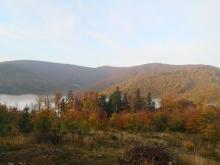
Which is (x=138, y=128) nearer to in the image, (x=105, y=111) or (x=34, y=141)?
(x=105, y=111)

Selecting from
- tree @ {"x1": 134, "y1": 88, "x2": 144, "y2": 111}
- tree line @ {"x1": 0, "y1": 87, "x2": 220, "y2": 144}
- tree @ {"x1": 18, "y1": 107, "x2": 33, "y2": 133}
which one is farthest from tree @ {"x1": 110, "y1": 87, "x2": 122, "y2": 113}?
tree @ {"x1": 18, "y1": 107, "x2": 33, "y2": 133}

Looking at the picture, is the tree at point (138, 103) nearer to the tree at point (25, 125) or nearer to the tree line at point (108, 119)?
the tree line at point (108, 119)

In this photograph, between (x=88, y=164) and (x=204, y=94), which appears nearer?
(x=88, y=164)

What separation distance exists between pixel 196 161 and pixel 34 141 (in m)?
6.96

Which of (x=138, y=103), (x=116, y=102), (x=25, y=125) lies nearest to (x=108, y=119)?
(x=116, y=102)

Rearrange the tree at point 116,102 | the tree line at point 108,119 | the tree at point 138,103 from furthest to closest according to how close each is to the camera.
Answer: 1. the tree at point 138,103
2. the tree at point 116,102
3. the tree line at point 108,119

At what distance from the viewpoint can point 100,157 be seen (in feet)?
37.1

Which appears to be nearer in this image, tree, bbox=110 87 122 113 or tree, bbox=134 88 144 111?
tree, bbox=110 87 122 113

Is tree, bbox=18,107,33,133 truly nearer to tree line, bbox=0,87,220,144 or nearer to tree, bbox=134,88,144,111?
tree line, bbox=0,87,220,144

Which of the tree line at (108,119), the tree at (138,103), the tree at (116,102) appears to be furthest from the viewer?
the tree at (138,103)

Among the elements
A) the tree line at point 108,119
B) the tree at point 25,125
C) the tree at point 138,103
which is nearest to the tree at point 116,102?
the tree line at point 108,119

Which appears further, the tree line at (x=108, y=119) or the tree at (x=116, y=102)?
the tree at (x=116, y=102)

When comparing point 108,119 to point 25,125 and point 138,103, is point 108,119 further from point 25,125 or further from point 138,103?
point 25,125

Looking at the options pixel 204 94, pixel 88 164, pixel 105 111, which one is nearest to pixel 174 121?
pixel 105 111
